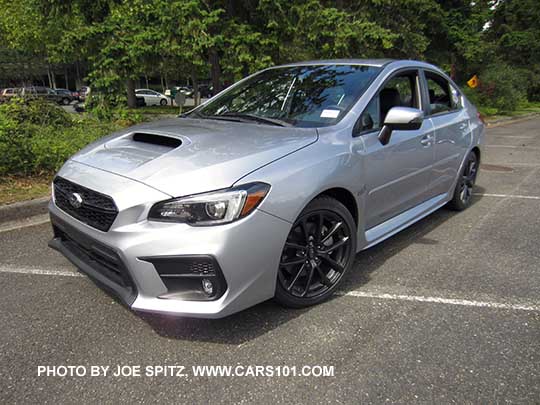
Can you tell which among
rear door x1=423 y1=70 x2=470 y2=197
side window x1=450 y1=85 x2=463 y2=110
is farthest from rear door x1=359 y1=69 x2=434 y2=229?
side window x1=450 y1=85 x2=463 y2=110

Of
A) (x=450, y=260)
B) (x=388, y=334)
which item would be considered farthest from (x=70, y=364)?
(x=450, y=260)

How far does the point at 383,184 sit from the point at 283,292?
1223mm

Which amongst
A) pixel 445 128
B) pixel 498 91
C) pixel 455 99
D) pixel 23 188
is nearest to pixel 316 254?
pixel 445 128

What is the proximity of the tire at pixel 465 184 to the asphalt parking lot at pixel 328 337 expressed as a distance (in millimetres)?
1151

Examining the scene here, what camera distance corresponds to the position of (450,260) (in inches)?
142

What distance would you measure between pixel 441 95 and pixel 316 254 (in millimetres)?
2726

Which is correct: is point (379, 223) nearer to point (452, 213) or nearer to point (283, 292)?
point (283, 292)

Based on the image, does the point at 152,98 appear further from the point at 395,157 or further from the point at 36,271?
the point at 395,157

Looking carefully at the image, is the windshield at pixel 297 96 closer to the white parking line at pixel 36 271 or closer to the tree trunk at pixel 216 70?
the white parking line at pixel 36 271

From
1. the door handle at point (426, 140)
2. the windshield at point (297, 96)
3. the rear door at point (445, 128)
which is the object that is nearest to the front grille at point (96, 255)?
the windshield at point (297, 96)

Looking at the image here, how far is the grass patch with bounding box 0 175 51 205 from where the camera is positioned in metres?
4.70

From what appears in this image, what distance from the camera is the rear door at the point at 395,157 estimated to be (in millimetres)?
3074

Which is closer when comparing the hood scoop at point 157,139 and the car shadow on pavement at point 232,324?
the car shadow on pavement at point 232,324

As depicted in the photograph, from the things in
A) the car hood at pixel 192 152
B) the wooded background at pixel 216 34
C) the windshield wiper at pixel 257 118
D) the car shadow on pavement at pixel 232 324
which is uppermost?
the wooded background at pixel 216 34
